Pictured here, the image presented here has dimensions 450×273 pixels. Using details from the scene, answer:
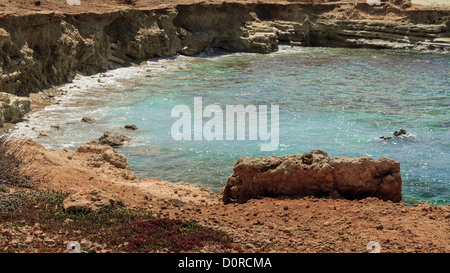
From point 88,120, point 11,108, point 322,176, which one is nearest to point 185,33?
point 88,120

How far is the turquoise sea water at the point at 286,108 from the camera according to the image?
13.4 meters

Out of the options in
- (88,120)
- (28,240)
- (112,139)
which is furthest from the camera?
(88,120)

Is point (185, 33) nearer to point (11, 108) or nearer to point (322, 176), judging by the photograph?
point (11, 108)

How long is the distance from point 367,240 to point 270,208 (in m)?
1.89

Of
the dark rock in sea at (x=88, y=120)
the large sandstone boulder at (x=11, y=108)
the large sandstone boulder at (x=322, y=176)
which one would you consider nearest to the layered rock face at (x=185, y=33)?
the large sandstone boulder at (x=11, y=108)

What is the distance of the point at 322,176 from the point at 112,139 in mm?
7143

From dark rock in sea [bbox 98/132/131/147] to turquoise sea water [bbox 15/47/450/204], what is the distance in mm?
311

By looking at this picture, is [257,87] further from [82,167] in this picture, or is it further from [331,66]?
[82,167]

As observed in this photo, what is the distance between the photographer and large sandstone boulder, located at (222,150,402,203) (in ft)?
29.1

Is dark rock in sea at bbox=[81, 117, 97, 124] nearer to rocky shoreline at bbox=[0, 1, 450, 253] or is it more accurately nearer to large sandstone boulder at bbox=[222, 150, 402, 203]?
rocky shoreline at bbox=[0, 1, 450, 253]

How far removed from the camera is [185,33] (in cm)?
3128

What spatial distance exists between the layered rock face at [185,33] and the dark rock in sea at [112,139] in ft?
17.9

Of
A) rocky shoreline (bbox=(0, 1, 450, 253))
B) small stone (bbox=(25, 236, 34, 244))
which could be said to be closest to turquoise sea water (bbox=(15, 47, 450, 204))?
rocky shoreline (bbox=(0, 1, 450, 253))

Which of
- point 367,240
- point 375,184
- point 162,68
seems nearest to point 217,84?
point 162,68
